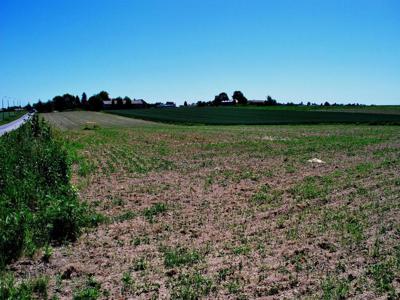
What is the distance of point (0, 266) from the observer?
6.51 metres

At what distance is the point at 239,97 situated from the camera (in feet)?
522

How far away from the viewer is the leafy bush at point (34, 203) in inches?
287

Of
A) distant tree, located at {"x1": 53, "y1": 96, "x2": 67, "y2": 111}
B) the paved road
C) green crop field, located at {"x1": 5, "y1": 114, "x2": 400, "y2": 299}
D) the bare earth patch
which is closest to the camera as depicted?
green crop field, located at {"x1": 5, "y1": 114, "x2": 400, "y2": 299}

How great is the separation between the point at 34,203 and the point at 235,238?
5153 mm

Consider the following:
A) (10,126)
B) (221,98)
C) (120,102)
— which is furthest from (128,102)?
(10,126)

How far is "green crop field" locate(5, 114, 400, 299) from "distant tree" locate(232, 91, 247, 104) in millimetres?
145392

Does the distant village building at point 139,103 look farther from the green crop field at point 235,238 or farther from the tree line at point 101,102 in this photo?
the green crop field at point 235,238

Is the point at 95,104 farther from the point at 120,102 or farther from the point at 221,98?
the point at 221,98

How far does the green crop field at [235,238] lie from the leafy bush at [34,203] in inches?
15.6

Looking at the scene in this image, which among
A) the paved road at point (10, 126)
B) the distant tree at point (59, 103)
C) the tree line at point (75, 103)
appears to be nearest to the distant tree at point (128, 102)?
the tree line at point (75, 103)

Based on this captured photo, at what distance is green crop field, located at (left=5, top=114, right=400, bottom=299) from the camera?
5691 mm

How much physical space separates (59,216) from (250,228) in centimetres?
395

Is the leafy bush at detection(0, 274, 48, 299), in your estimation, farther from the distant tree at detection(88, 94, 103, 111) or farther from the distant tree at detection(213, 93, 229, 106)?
the distant tree at detection(213, 93, 229, 106)

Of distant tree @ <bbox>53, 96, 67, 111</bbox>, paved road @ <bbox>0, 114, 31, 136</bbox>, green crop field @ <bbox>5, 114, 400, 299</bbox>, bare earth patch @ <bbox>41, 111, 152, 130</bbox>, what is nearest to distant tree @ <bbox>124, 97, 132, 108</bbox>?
distant tree @ <bbox>53, 96, 67, 111</bbox>
